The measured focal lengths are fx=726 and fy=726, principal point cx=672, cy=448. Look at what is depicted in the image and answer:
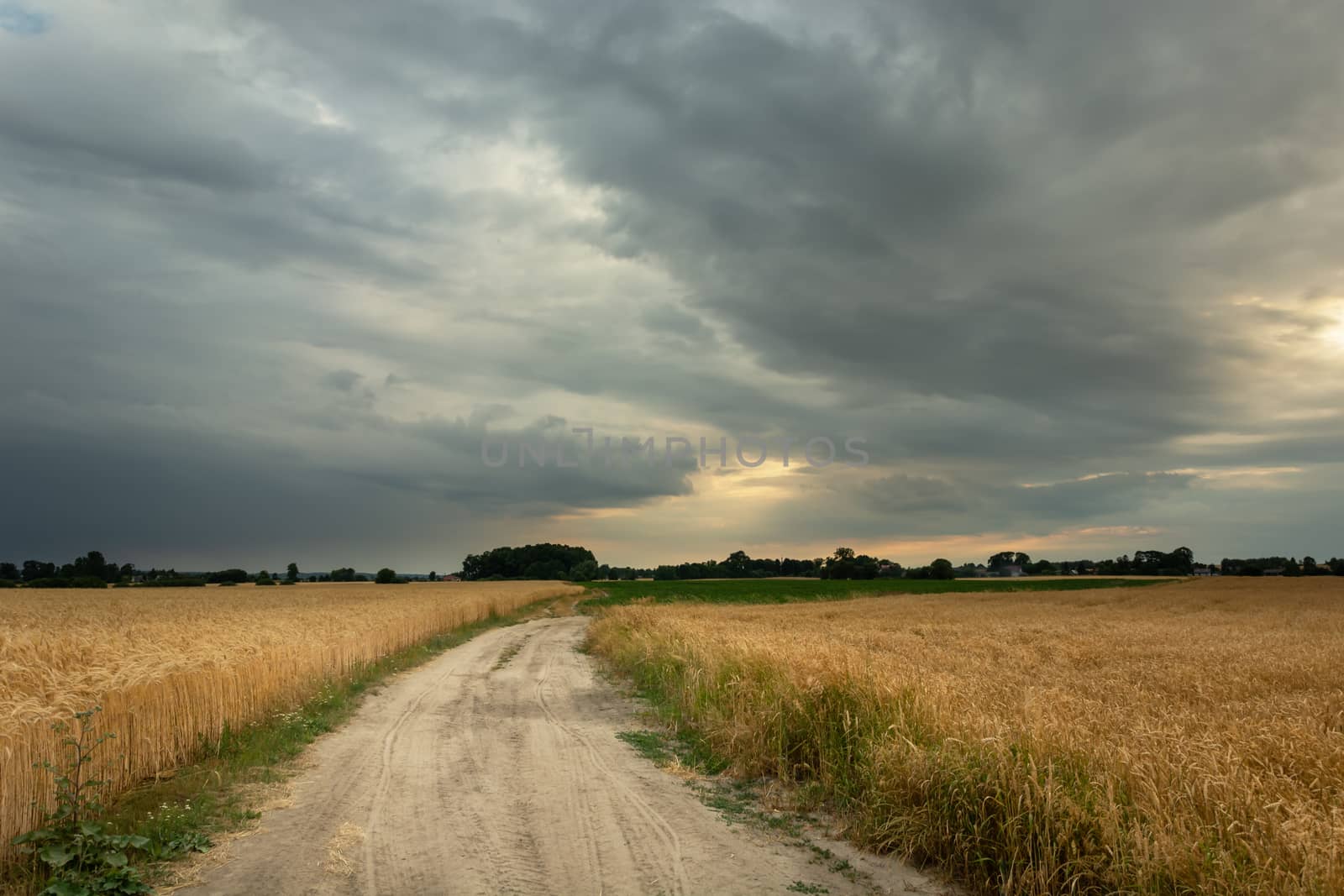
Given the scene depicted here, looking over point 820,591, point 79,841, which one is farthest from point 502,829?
point 820,591

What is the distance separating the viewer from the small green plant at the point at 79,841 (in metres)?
6.63

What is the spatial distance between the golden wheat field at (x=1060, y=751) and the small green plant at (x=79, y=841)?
24.0 ft

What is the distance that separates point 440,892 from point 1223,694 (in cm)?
1313

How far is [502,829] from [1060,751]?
603cm

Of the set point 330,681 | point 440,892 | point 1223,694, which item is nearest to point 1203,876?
point 440,892

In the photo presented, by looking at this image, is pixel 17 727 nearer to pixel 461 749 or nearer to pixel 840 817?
pixel 461 749

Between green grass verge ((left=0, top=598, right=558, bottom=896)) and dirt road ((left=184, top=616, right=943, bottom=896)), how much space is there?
482mm

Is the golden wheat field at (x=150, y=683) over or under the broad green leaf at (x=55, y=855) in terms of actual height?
over

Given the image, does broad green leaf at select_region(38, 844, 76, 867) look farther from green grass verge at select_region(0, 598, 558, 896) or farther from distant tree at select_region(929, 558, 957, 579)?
distant tree at select_region(929, 558, 957, 579)

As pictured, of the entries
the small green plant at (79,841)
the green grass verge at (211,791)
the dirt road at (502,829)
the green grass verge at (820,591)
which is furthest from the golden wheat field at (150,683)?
the green grass verge at (820,591)

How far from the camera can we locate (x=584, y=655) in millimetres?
26688

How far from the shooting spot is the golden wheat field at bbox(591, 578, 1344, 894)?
567 centimetres

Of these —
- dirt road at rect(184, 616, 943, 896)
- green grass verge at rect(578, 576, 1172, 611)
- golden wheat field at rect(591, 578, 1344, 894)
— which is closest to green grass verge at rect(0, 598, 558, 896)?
dirt road at rect(184, 616, 943, 896)

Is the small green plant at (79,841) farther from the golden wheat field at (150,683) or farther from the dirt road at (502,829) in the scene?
the dirt road at (502,829)
